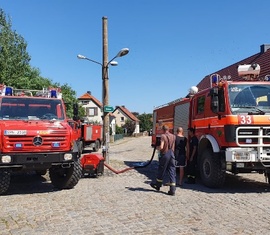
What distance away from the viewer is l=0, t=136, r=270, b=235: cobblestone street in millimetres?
5559

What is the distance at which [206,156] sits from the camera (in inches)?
373

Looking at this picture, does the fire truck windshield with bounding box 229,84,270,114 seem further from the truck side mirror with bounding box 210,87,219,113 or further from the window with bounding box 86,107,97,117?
the window with bounding box 86,107,97,117

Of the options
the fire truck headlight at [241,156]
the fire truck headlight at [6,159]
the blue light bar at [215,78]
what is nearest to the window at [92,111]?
the blue light bar at [215,78]

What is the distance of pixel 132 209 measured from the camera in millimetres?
6785

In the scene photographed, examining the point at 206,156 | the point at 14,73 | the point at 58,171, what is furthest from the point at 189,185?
the point at 14,73

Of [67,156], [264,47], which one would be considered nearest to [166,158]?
[67,156]

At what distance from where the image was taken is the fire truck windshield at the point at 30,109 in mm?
8727

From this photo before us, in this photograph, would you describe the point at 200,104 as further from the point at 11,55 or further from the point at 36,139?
the point at 11,55

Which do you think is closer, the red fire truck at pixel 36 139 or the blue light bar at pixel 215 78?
the red fire truck at pixel 36 139

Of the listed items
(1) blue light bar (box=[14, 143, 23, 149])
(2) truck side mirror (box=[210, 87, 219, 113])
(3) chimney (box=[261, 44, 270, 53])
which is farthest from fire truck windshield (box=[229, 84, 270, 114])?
(3) chimney (box=[261, 44, 270, 53])

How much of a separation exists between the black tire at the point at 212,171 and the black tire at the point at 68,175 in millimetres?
3347

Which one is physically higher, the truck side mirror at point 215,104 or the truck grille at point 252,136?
the truck side mirror at point 215,104

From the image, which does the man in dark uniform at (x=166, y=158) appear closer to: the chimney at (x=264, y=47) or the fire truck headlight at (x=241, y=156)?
the fire truck headlight at (x=241, y=156)

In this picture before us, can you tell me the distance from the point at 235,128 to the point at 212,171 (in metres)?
1.33
